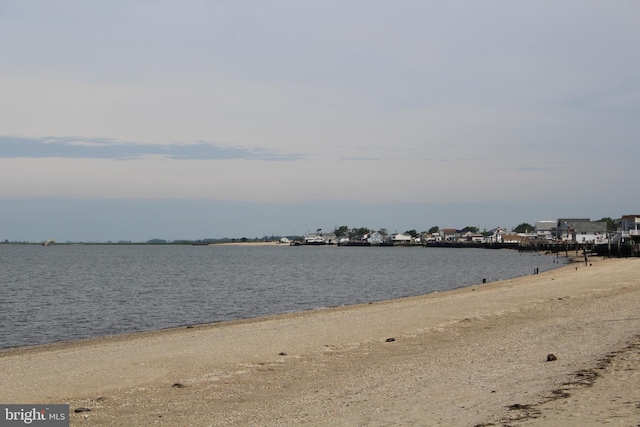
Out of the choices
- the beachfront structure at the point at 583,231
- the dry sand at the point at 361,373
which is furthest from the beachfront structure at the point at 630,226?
the dry sand at the point at 361,373

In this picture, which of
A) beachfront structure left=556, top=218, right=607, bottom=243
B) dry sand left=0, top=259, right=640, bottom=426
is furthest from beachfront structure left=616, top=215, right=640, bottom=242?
dry sand left=0, top=259, right=640, bottom=426

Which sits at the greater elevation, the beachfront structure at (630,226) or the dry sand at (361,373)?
the beachfront structure at (630,226)

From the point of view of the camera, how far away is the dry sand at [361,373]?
995 cm

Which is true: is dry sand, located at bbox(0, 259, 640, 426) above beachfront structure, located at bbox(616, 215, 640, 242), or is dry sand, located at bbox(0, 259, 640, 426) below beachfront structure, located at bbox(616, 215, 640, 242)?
below

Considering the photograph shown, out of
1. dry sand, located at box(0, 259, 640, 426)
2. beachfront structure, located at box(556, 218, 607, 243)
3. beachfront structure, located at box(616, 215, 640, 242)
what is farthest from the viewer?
beachfront structure, located at box(556, 218, 607, 243)

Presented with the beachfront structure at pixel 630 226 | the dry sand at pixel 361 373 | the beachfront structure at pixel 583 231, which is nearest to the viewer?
the dry sand at pixel 361 373

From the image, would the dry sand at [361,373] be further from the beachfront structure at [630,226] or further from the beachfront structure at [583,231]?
the beachfront structure at [583,231]

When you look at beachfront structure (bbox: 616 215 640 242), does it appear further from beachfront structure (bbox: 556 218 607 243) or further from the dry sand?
the dry sand

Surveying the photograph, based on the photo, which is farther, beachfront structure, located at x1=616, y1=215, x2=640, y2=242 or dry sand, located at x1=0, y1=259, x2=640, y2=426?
beachfront structure, located at x1=616, y1=215, x2=640, y2=242

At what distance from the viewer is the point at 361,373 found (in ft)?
45.9

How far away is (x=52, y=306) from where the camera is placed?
37062mm

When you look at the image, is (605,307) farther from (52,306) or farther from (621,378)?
(52,306)

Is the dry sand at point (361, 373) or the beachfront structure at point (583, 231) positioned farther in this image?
the beachfront structure at point (583, 231)

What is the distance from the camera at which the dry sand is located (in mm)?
9953
